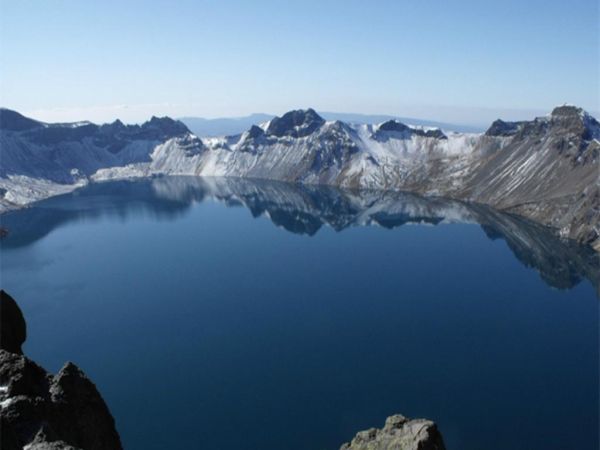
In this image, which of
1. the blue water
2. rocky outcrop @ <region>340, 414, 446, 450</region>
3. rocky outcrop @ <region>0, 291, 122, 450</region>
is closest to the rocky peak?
rocky outcrop @ <region>0, 291, 122, 450</region>

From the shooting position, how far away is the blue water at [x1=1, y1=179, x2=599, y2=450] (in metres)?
66.8

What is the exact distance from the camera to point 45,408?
23.4 meters

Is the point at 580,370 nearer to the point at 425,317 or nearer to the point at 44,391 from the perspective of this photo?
the point at 425,317

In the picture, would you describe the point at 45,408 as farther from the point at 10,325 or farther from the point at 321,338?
the point at 321,338

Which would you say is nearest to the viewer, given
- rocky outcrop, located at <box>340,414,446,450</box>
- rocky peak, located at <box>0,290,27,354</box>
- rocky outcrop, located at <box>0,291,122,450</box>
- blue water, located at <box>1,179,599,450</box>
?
rocky outcrop, located at <box>0,291,122,450</box>

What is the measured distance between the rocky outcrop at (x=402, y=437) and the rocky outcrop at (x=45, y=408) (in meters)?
19.9

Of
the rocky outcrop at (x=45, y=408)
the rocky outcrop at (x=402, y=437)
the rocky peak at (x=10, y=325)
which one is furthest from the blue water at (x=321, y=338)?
the rocky outcrop at (x=45, y=408)

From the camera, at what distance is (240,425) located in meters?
66.1

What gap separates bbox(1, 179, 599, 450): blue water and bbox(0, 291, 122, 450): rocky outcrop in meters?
38.6

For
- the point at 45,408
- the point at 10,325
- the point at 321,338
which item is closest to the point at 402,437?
the point at 45,408

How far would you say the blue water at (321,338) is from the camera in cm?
6675

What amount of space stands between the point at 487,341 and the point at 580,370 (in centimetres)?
1577

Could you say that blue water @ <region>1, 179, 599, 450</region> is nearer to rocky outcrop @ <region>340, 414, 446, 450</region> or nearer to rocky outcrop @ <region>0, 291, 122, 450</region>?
rocky outcrop @ <region>340, 414, 446, 450</region>

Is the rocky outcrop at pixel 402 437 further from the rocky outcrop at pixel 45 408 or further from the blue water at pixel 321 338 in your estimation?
the rocky outcrop at pixel 45 408
